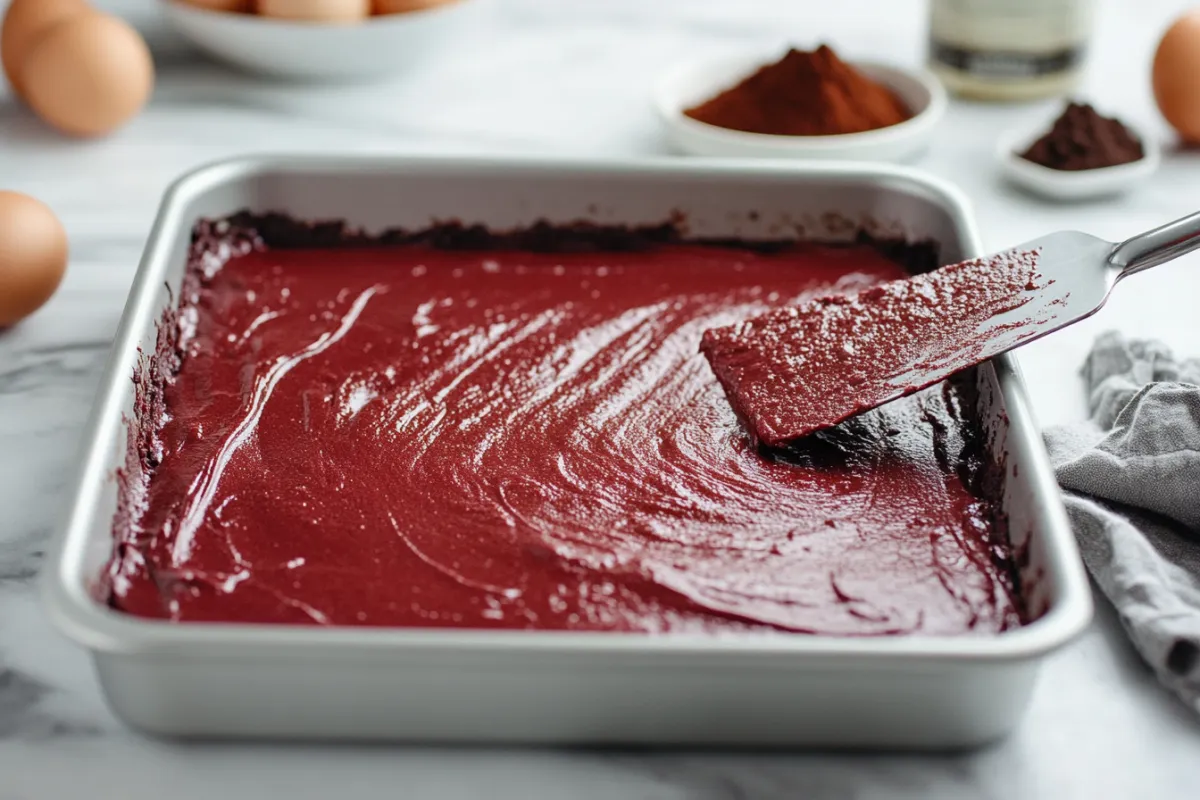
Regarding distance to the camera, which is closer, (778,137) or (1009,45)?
(778,137)

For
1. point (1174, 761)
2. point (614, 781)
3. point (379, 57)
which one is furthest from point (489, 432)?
point (379, 57)

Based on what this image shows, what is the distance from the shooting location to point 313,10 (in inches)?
97.0

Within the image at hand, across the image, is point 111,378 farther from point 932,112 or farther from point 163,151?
point 932,112

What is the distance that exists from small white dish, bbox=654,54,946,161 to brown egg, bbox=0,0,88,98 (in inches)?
43.0

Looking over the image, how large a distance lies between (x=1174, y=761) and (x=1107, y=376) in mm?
678

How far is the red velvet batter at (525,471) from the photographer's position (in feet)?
A: 4.42

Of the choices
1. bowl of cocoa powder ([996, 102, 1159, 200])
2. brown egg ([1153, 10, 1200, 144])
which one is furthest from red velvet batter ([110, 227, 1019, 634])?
brown egg ([1153, 10, 1200, 144])

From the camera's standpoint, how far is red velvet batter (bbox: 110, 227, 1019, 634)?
1.35 meters

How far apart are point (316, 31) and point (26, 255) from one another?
2.81 ft

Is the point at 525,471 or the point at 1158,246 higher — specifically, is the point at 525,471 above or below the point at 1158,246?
below

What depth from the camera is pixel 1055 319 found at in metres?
1.58

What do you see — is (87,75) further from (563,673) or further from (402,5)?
(563,673)

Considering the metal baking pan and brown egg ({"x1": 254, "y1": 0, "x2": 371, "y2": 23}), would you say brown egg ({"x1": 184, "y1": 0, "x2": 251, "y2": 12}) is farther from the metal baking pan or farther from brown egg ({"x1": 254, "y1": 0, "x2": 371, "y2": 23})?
the metal baking pan

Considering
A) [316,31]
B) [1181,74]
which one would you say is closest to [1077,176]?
[1181,74]
